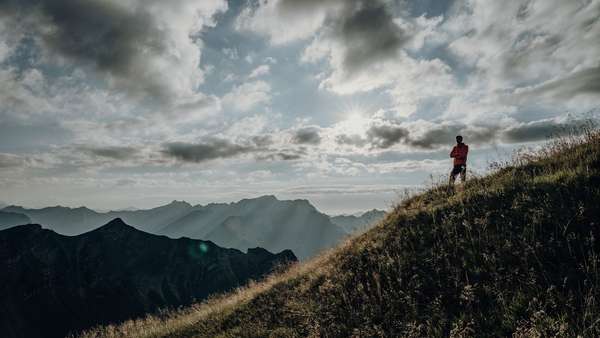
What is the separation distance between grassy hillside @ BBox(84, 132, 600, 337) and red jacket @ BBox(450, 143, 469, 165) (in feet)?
11.9

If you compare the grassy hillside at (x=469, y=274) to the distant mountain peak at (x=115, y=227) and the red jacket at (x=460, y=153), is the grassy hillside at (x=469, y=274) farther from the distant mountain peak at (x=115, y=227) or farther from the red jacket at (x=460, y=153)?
the distant mountain peak at (x=115, y=227)

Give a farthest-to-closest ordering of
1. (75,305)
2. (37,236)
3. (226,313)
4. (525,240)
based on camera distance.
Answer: (37,236), (75,305), (226,313), (525,240)

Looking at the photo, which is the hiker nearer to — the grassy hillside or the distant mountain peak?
the grassy hillside

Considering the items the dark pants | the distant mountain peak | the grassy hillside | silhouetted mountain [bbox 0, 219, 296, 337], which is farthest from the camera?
the distant mountain peak

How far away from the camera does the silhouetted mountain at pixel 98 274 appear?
113438 mm

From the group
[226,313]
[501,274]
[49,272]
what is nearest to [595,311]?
[501,274]

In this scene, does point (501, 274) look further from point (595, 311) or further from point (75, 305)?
point (75, 305)

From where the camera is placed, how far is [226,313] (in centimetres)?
909

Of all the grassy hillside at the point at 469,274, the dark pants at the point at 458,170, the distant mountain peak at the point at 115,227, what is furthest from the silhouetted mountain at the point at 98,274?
the grassy hillside at the point at 469,274

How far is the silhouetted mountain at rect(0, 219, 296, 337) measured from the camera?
11344 cm

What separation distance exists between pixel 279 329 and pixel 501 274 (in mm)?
4440

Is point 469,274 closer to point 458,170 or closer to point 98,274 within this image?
point 458,170

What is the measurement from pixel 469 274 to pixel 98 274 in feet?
538

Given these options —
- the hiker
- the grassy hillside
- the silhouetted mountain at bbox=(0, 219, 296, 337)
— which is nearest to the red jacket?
the hiker
